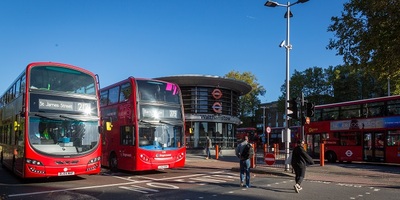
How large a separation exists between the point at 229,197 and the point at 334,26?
11147mm

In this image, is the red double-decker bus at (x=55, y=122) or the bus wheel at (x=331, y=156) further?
the bus wheel at (x=331, y=156)

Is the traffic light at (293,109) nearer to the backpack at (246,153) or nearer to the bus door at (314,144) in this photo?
the backpack at (246,153)

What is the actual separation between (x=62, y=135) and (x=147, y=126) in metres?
3.68

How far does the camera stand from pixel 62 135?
40.9 ft

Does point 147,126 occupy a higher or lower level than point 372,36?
lower

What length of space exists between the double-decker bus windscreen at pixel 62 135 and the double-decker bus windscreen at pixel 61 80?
43.9 inches

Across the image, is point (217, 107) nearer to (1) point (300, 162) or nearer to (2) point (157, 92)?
(2) point (157, 92)

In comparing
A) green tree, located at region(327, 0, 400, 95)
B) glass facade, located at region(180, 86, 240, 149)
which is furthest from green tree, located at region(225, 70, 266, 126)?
green tree, located at region(327, 0, 400, 95)

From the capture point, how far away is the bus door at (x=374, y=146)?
69.6ft

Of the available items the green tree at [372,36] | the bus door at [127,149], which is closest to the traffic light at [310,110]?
the green tree at [372,36]

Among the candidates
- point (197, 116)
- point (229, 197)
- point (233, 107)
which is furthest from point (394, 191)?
point (233, 107)

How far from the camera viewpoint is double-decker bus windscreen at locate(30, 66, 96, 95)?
491 inches

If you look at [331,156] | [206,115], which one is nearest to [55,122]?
[331,156]

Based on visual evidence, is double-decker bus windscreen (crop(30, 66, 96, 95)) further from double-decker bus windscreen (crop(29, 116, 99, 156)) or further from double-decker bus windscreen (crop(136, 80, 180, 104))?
double-decker bus windscreen (crop(136, 80, 180, 104))
